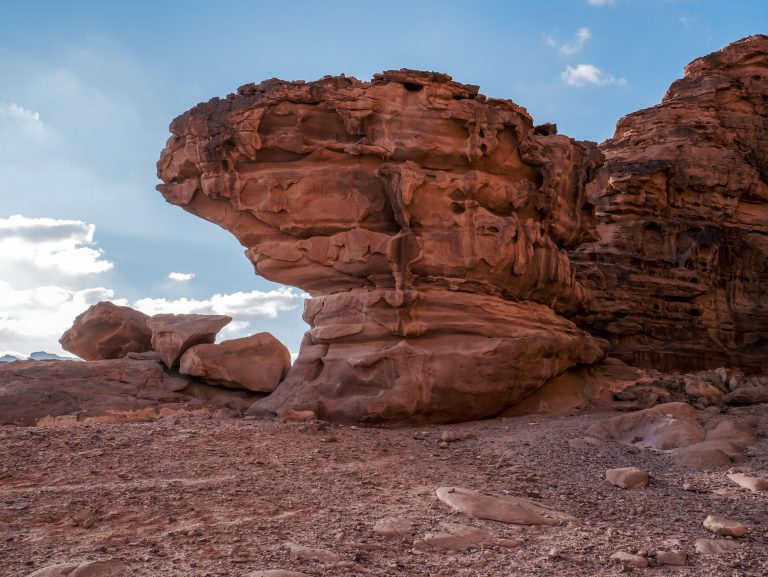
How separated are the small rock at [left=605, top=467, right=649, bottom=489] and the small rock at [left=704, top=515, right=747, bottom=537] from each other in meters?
1.31

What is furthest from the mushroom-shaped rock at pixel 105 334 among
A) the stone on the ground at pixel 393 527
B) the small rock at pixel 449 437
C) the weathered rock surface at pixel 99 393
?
the stone on the ground at pixel 393 527

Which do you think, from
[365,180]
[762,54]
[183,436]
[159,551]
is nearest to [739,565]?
[159,551]

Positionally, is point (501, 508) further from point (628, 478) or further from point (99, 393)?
point (99, 393)

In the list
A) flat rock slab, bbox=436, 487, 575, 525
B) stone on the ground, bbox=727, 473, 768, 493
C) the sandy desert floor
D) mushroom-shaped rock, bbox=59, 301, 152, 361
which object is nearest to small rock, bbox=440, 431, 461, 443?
the sandy desert floor

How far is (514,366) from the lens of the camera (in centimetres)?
1201

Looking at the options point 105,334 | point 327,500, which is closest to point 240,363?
point 105,334

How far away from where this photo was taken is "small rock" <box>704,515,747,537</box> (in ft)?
17.6

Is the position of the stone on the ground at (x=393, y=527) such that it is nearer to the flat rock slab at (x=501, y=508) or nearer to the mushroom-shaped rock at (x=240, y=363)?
the flat rock slab at (x=501, y=508)

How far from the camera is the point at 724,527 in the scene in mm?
5418

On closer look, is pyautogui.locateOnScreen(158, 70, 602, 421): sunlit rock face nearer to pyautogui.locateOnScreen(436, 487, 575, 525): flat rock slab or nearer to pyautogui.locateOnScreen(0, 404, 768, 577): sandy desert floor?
pyautogui.locateOnScreen(0, 404, 768, 577): sandy desert floor

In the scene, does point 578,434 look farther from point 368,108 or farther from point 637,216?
point 637,216

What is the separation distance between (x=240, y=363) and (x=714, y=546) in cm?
914

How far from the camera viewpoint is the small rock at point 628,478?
6.92m

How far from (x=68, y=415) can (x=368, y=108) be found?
710 cm
